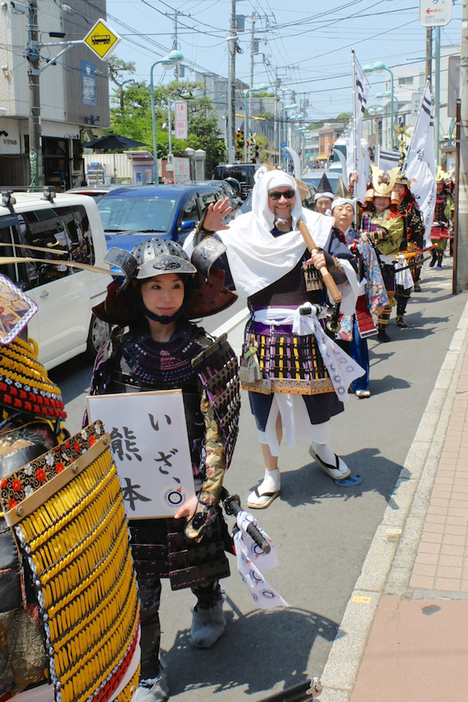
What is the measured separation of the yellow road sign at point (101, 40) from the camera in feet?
53.2

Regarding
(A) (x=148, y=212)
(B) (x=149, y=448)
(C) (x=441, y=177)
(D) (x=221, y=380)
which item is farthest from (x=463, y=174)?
(B) (x=149, y=448)

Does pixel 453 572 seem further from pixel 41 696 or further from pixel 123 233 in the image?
pixel 123 233

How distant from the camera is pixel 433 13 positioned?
49.0ft

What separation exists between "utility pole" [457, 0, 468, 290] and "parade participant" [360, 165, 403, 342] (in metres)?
3.54

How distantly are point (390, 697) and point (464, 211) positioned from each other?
11143 mm

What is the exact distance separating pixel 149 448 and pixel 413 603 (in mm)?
1633

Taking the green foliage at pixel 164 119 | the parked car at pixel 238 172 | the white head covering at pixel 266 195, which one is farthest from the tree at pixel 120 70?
the white head covering at pixel 266 195

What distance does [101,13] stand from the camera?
32.3 meters

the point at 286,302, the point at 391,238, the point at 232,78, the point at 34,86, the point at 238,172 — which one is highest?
the point at 232,78

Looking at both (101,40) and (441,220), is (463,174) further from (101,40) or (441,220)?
(101,40)

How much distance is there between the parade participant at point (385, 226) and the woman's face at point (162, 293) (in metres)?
6.60

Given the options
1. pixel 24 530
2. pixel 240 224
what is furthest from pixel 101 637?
pixel 240 224

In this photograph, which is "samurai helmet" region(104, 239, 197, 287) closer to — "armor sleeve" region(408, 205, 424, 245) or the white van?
the white van

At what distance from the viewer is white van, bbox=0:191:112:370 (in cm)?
660
